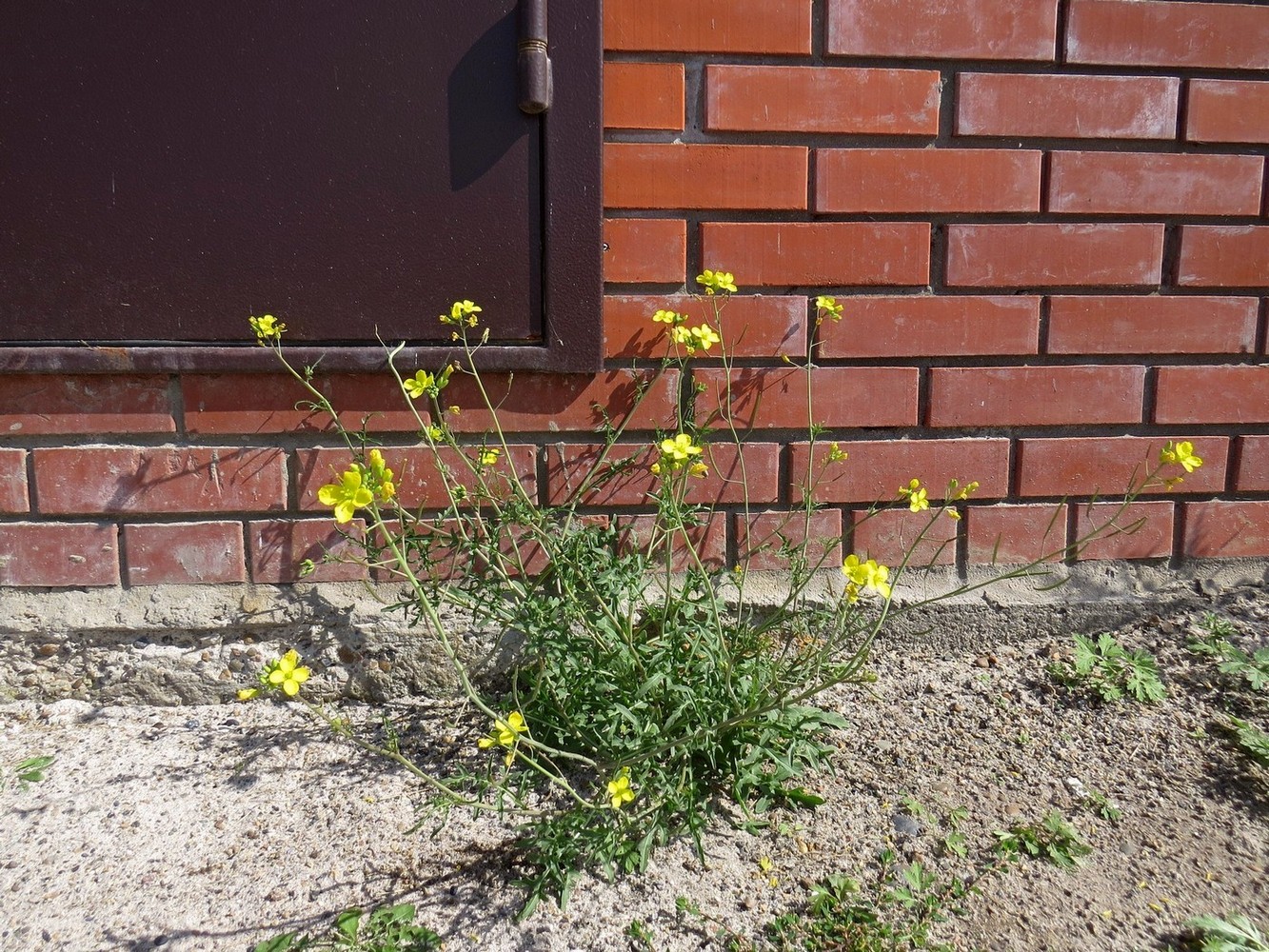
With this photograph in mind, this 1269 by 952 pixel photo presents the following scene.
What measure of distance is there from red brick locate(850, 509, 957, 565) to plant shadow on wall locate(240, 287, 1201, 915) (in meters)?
0.03

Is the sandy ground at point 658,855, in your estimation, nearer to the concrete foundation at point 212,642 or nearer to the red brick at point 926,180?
the concrete foundation at point 212,642

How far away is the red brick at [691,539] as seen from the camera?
6.01 feet

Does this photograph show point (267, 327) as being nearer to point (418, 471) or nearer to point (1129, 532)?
point (418, 471)

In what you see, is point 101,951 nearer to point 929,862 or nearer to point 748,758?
point 748,758

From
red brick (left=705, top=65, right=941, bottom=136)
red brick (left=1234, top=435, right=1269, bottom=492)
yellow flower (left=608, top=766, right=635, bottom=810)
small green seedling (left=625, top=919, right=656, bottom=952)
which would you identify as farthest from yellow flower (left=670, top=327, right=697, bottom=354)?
red brick (left=1234, top=435, right=1269, bottom=492)

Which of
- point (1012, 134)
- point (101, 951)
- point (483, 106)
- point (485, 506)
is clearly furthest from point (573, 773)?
point (1012, 134)

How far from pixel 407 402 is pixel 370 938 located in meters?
0.94

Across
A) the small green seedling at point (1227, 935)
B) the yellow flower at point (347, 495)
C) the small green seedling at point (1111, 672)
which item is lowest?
the small green seedling at point (1227, 935)

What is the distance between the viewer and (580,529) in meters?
1.68

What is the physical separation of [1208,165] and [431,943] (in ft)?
6.86

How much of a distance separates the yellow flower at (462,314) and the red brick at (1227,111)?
153cm

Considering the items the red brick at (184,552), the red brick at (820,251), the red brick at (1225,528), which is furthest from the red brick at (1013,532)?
the red brick at (184,552)

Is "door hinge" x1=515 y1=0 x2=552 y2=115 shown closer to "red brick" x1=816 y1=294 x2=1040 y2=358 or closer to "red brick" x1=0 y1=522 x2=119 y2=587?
"red brick" x1=816 y1=294 x2=1040 y2=358

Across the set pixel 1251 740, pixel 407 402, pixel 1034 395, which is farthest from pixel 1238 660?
pixel 407 402
